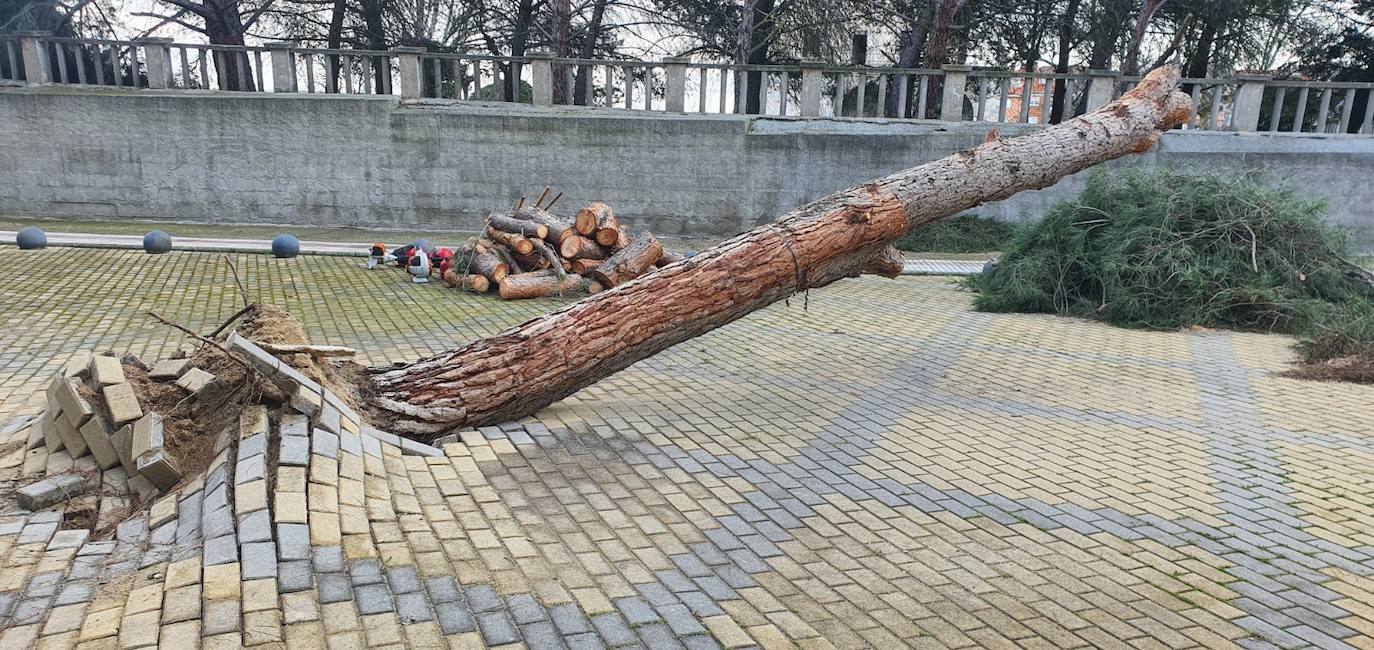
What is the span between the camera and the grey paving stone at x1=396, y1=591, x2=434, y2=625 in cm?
318

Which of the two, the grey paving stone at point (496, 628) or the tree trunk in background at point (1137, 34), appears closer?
the grey paving stone at point (496, 628)

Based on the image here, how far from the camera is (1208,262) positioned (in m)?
10.3

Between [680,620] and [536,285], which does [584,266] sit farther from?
[680,620]

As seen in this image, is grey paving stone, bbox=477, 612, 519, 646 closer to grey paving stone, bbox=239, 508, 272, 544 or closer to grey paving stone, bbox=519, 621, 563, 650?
grey paving stone, bbox=519, 621, 563, 650

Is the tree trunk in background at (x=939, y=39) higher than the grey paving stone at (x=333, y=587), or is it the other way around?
the tree trunk in background at (x=939, y=39)

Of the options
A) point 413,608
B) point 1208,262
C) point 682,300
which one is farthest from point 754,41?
point 413,608

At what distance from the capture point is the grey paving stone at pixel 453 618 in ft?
10.4

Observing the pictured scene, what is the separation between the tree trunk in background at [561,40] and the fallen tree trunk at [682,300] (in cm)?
1319

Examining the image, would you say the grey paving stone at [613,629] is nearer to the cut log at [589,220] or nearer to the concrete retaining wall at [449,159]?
the cut log at [589,220]

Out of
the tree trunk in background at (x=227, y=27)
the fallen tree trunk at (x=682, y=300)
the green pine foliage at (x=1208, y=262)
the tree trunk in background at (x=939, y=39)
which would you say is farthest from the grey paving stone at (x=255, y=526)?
the tree trunk in background at (x=939, y=39)

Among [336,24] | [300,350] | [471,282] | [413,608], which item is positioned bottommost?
[471,282]

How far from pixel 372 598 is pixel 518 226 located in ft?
30.0

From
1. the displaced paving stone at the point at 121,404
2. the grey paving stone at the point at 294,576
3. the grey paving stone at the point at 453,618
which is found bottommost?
the grey paving stone at the point at 453,618

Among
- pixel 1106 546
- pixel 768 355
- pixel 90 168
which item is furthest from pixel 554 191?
pixel 1106 546
